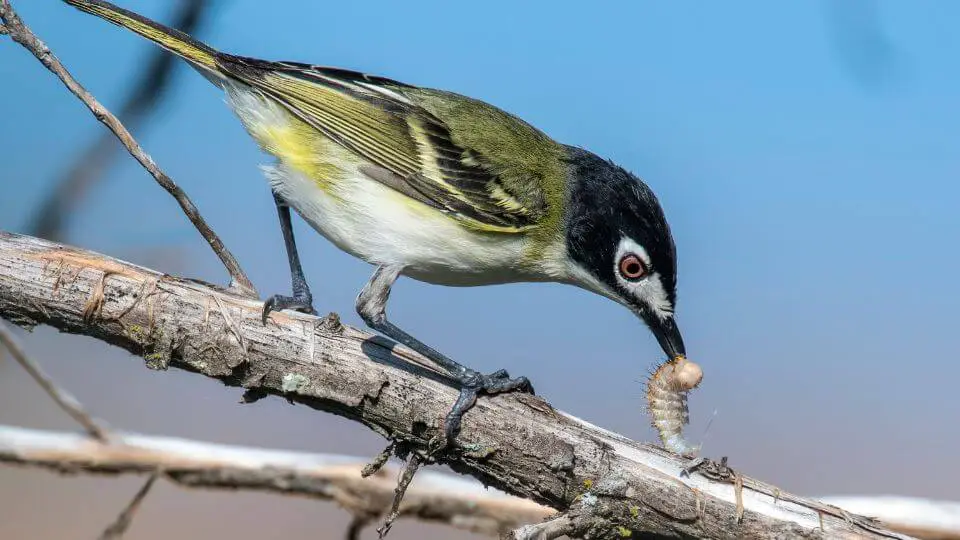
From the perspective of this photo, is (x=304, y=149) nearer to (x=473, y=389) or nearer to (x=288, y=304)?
(x=288, y=304)

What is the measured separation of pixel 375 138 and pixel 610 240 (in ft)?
3.68

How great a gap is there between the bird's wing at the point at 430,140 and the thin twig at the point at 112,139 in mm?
238

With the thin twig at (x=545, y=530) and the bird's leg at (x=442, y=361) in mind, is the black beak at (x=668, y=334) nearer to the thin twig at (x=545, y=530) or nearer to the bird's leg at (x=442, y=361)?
the bird's leg at (x=442, y=361)

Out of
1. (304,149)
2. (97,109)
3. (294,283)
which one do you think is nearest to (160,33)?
(97,109)

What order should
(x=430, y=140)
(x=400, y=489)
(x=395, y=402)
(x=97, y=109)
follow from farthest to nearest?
(x=430, y=140) → (x=97, y=109) → (x=395, y=402) → (x=400, y=489)

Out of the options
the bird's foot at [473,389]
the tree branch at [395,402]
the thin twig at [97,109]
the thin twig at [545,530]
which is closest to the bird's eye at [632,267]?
the bird's foot at [473,389]

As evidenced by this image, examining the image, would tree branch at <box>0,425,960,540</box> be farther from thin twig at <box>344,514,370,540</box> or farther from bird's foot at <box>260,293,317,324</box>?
bird's foot at <box>260,293,317,324</box>

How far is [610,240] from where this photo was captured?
12.3 feet

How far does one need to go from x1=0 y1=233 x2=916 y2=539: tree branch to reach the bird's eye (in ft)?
2.77

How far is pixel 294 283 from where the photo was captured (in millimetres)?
3748

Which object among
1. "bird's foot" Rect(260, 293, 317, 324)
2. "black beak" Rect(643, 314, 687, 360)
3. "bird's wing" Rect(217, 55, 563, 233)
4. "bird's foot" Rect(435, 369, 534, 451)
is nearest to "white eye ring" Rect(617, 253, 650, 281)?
"black beak" Rect(643, 314, 687, 360)

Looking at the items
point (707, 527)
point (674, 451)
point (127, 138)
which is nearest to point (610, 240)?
point (674, 451)

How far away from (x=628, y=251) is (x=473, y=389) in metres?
1.02

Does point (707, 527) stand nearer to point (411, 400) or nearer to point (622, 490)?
point (622, 490)
